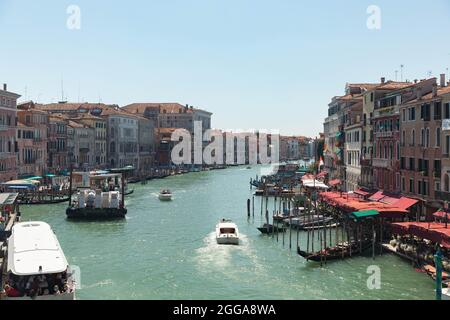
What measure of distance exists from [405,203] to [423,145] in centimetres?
292

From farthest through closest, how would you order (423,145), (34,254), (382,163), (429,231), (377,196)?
1. (382,163)
2. (377,196)
3. (423,145)
4. (429,231)
5. (34,254)

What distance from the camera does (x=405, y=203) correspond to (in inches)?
1012

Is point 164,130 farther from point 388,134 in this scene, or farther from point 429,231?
point 429,231

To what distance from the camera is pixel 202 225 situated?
106 feet

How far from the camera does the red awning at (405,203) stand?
25.2m

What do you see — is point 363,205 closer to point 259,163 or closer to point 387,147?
point 387,147

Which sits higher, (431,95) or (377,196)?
(431,95)

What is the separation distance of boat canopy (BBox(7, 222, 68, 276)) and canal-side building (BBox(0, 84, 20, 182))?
89.4 feet

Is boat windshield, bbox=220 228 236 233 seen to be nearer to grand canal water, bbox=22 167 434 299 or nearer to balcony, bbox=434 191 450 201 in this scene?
grand canal water, bbox=22 167 434 299

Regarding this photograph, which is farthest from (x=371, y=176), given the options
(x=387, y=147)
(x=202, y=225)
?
(x=202, y=225)

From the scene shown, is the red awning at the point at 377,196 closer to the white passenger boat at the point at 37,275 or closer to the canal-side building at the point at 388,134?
the canal-side building at the point at 388,134

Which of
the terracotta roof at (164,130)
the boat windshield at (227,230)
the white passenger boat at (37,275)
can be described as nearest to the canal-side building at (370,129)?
the boat windshield at (227,230)

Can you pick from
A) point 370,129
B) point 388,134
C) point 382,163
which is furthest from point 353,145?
point 388,134

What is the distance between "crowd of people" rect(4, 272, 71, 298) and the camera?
14.3 m
